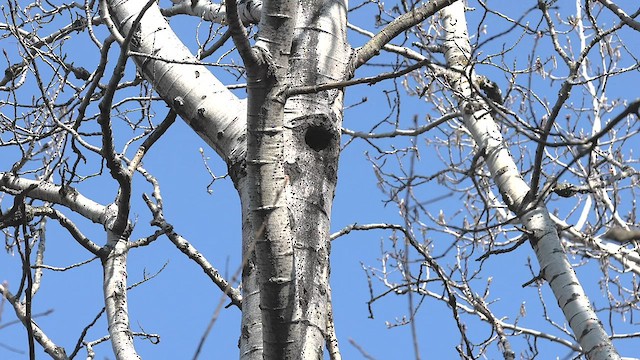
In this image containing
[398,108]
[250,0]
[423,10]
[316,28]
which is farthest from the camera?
[398,108]

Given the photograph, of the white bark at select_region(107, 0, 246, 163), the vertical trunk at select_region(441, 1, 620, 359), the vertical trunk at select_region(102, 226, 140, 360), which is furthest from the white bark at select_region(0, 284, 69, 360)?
the vertical trunk at select_region(441, 1, 620, 359)

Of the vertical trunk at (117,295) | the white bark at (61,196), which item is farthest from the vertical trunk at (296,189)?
the white bark at (61,196)

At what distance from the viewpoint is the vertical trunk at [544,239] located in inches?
157

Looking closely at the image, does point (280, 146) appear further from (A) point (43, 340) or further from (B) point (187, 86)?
(A) point (43, 340)

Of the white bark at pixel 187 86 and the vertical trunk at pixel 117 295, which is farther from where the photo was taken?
the vertical trunk at pixel 117 295

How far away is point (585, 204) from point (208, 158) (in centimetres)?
471

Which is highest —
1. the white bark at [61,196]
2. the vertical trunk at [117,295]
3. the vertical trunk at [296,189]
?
the white bark at [61,196]

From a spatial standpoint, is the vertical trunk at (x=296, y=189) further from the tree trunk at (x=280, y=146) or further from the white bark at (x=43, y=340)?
the white bark at (x=43, y=340)

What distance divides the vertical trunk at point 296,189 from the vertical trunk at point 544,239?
983mm

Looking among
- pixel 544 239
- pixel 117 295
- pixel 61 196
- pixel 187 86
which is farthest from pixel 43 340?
pixel 544 239

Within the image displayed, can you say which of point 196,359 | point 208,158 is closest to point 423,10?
point 196,359

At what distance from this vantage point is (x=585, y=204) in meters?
8.23

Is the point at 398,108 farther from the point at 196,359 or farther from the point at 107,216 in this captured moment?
the point at 196,359

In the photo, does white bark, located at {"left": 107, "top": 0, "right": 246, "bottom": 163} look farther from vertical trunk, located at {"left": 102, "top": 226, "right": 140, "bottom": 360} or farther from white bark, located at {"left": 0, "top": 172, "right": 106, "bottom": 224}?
white bark, located at {"left": 0, "top": 172, "right": 106, "bottom": 224}
